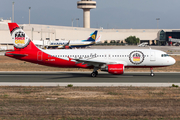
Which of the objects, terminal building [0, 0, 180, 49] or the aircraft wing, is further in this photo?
terminal building [0, 0, 180, 49]

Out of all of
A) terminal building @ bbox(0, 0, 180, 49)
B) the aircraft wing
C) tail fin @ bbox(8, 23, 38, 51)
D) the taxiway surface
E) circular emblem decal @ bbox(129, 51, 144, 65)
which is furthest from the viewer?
terminal building @ bbox(0, 0, 180, 49)

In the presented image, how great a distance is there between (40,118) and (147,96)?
371 inches

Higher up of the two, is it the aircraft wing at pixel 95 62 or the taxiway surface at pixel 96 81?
the aircraft wing at pixel 95 62

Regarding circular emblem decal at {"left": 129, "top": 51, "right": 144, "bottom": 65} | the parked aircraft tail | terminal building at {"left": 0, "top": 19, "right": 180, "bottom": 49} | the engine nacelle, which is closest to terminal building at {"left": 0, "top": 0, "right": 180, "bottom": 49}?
terminal building at {"left": 0, "top": 19, "right": 180, "bottom": 49}

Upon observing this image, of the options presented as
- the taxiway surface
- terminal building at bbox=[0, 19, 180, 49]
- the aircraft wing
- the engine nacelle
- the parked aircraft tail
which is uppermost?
terminal building at bbox=[0, 19, 180, 49]

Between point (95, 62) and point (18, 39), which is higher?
point (18, 39)

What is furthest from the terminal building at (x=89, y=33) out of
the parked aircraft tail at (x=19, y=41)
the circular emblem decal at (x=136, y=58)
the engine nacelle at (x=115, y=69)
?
the engine nacelle at (x=115, y=69)

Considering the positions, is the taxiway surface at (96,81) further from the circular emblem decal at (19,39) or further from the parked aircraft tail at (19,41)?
the circular emblem decal at (19,39)

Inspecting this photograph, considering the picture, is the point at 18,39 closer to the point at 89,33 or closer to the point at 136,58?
the point at 136,58

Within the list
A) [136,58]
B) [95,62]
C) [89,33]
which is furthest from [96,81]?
[89,33]

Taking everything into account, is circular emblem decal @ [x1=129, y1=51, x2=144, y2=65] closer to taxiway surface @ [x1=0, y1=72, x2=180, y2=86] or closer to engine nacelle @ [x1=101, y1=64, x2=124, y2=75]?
taxiway surface @ [x1=0, y1=72, x2=180, y2=86]

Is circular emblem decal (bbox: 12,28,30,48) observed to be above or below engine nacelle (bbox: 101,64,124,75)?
above

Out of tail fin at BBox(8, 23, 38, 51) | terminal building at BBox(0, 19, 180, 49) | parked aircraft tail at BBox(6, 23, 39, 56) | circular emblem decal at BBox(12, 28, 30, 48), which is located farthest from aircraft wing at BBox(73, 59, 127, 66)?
terminal building at BBox(0, 19, 180, 49)

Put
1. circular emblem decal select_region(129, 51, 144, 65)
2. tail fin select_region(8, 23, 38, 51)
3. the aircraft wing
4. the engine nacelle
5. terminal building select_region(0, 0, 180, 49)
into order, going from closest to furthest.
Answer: the engine nacelle < the aircraft wing < circular emblem decal select_region(129, 51, 144, 65) < tail fin select_region(8, 23, 38, 51) < terminal building select_region(0, 0, 180, 49)
